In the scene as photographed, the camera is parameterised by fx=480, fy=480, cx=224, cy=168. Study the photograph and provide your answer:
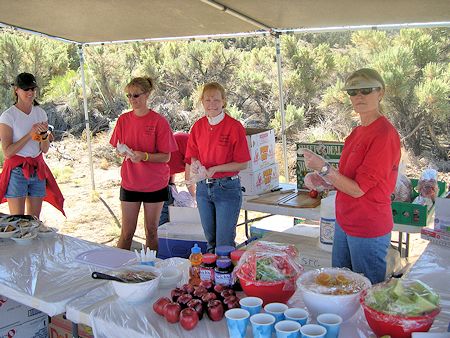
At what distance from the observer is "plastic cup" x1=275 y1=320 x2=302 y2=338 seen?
133 cm

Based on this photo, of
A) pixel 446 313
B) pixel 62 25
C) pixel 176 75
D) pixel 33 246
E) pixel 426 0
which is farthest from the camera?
pixel 176 75

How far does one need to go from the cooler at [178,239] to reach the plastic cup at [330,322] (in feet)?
7.25

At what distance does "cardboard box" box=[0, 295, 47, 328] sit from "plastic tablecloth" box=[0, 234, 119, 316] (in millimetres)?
221

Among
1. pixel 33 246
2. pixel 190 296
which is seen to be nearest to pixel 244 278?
pixel 190 296

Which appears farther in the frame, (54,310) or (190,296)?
(54,310)

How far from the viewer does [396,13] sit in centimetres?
347

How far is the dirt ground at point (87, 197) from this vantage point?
5.93m

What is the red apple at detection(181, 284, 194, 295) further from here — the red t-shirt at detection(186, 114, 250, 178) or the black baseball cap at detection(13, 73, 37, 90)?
the black baseball cap at detection(13, 73, 37, 90)

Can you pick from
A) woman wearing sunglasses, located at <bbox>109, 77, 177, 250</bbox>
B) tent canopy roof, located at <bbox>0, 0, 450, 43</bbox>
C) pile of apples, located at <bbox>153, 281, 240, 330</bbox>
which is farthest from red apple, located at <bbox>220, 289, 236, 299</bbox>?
tent canopy roof, located at <bbox>0, 0, 450, 43</bbox>

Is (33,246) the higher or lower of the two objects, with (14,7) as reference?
lower

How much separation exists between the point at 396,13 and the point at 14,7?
2.85m

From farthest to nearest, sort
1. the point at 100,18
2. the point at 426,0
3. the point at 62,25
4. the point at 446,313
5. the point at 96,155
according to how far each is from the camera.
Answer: the point at 96,155, the point at 62,25, the point at 100,18, the point at 426,0, the point at 446,313

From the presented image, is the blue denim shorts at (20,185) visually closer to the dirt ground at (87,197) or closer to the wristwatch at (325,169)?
the dirt ground at (87,197)

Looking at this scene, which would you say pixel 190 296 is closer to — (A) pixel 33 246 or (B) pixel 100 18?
(A) pixel 33 246
